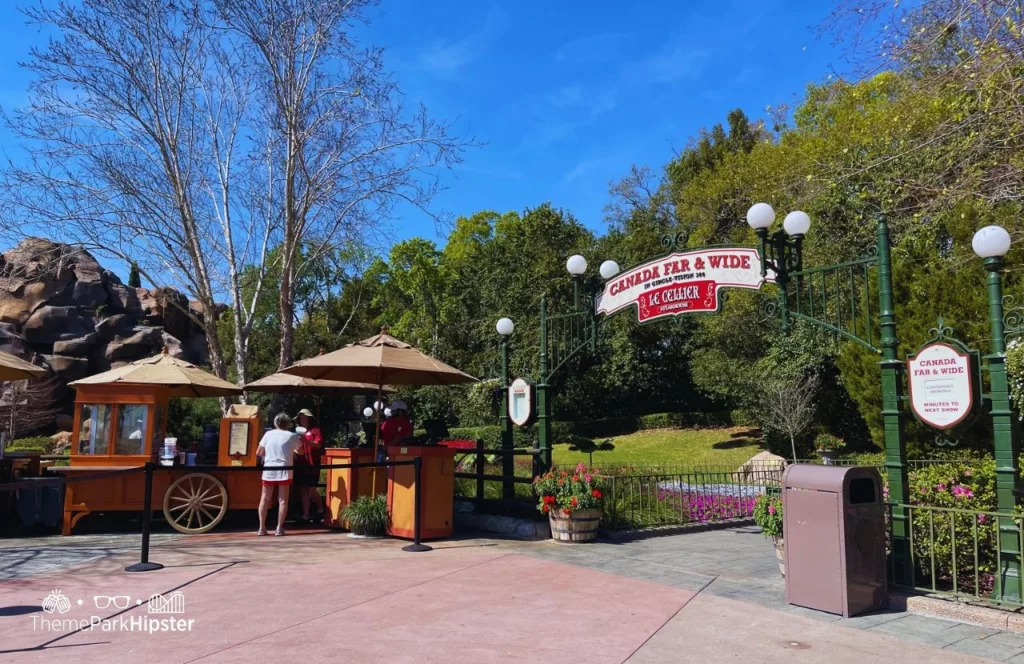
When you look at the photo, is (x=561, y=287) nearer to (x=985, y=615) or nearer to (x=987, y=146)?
(x=987, y=146)

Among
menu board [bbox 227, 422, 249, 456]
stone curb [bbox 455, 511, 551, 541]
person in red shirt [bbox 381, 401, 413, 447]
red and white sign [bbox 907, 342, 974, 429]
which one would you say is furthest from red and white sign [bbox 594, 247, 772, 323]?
menu board [bbox 227, 422, 249, 456]

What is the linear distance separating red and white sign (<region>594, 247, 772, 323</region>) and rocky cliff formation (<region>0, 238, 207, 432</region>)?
28651mm

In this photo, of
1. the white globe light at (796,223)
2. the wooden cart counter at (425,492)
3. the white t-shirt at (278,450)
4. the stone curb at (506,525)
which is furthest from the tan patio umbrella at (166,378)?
the white globe light at (796,223)

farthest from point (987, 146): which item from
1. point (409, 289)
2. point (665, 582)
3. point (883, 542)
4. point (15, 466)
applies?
point (409, 289)

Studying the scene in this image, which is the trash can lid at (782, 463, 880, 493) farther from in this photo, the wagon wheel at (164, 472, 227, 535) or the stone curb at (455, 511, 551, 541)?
the wagon wheel at (164, 472, 227, 535)

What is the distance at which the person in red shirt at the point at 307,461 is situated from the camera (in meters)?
10.8

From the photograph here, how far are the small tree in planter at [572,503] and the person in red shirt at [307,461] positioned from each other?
11.5 feet

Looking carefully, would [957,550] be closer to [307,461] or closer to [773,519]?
[773,519]

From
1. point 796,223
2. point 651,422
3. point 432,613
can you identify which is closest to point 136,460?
point 432,613

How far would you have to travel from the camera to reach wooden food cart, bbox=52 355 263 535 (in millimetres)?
9977

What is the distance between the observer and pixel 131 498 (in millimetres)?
10070

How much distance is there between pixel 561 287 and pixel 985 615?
29654mm

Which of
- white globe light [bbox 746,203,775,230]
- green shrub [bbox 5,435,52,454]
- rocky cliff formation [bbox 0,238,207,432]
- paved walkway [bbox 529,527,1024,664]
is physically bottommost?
paved walkway [bbox 529,527,1024,664]

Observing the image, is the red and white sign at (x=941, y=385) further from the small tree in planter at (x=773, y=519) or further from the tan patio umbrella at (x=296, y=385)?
the tan patio umbrella at (x=296, y=385)
